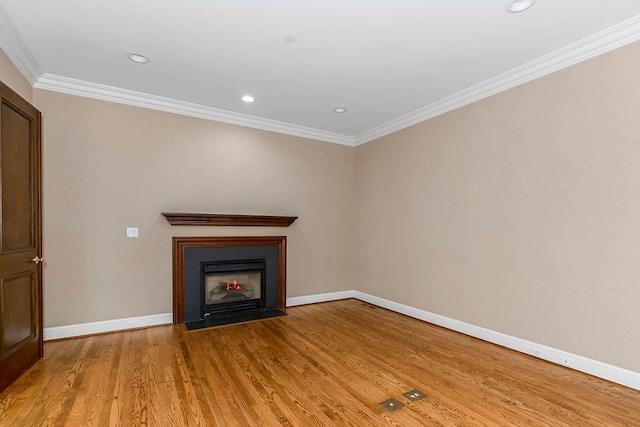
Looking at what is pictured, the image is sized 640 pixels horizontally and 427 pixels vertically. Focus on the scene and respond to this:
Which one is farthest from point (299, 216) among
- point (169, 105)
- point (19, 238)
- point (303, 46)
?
point (19, 238)

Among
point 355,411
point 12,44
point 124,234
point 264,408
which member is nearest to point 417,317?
point 355,411

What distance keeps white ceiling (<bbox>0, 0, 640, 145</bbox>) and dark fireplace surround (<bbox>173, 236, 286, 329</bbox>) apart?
193 centimetres

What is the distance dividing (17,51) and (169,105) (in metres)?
1.50

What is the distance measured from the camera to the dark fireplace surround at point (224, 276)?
4148mm

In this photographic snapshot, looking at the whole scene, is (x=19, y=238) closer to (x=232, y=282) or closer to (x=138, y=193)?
(x=138, y=193)

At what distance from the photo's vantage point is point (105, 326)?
12.3ft

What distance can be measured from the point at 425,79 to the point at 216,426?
3.70 metres

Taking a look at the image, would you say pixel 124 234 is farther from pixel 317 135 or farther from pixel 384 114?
pixel 384 114

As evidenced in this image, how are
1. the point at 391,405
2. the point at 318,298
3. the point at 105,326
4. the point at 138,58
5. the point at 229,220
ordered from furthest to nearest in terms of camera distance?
the point at 318,298 < the point at 229,220 < the point at 105,326 < the point at 138,58 < the point at 391,405

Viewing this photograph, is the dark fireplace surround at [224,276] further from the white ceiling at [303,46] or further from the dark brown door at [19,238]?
the white ceiling at [303,46]

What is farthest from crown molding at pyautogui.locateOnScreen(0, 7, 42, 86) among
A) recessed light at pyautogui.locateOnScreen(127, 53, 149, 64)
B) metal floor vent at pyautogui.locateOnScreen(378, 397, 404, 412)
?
metal floor vent at pyautogui.locateOnScreen(378, 397, 404, 412)

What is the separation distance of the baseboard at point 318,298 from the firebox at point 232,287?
53 centimetres

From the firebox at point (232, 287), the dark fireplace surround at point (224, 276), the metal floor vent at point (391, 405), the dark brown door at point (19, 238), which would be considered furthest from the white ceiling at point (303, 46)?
the metal floor vent at point (391, 405)

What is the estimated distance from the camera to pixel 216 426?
2.05m
